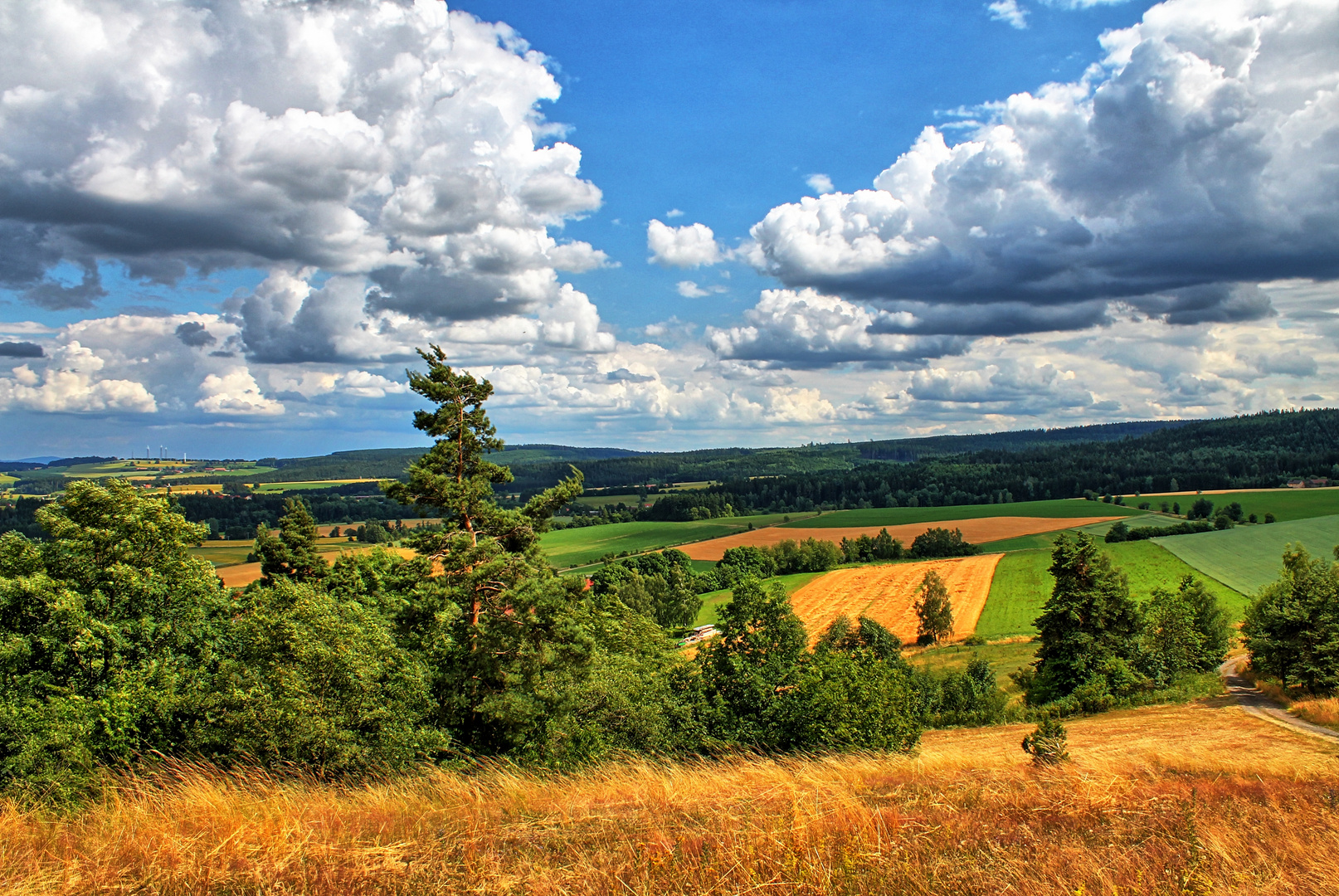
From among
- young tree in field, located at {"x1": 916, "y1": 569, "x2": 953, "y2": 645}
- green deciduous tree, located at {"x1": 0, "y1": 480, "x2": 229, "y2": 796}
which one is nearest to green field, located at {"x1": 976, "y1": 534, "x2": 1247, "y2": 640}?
young tree in field, located at {"x1": 916, "y1": 569, "x2": 953, "y2": 645}

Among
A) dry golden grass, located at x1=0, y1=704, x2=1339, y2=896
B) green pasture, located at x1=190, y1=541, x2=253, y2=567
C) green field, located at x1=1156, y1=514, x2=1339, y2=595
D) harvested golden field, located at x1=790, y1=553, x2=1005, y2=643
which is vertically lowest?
harvested golden field, located at x1=790, y1=553, x2=1005, y2=643

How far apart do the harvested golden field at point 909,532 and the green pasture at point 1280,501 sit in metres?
20.8

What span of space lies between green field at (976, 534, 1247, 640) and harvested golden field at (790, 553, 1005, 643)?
4.95ft

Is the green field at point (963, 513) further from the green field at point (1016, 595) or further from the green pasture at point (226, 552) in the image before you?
the green pasture at point (226, 552)

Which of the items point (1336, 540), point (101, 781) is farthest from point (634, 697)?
point (1336, 540)

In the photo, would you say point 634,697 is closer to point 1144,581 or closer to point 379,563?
point 379,563

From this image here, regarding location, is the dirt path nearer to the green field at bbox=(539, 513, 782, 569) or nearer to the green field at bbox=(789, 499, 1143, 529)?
the green field at bbox=(539, 513, 782, 569)

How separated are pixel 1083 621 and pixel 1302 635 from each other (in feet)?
34.5

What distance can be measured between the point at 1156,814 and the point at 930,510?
489ft

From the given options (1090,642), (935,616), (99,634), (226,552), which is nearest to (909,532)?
(935,616)

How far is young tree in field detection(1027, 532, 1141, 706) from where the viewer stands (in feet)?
133

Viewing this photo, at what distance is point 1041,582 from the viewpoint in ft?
259

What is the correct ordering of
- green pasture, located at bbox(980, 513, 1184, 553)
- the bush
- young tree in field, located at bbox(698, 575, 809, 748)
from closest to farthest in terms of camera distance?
the bush < young tree in field, located at bbox(698, 575, 809, 748) < green pasture, located at bbox(980, 513, 1184, 553)

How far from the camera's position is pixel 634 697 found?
944 inches
